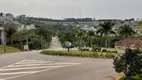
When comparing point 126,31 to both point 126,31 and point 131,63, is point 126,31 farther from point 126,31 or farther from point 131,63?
point 131,63

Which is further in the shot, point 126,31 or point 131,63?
point 126,31

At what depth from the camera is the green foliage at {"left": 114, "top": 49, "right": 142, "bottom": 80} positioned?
1255cm

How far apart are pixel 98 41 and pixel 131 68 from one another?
65.7 m

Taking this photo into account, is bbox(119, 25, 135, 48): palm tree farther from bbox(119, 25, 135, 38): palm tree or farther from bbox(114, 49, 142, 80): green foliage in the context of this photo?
bbox(114, 49, 142, 80): green foliage

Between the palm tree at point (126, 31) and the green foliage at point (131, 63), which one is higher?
the palm tree at point (126, 31)

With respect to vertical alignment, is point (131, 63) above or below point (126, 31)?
below

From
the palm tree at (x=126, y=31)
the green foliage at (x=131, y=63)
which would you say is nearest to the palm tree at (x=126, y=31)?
the palm tree at (x=126, y=31)

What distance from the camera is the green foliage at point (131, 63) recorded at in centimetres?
1255

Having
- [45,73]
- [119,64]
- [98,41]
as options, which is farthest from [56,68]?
[98,41]

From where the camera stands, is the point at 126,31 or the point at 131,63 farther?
the point at 126,31

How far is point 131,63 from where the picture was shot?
41.3 ft

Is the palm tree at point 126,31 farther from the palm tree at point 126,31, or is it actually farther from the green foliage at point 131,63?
the green foliage at point 131,63

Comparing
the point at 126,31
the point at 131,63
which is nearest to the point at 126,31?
the point at 126,31

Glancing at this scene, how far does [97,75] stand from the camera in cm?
1625
